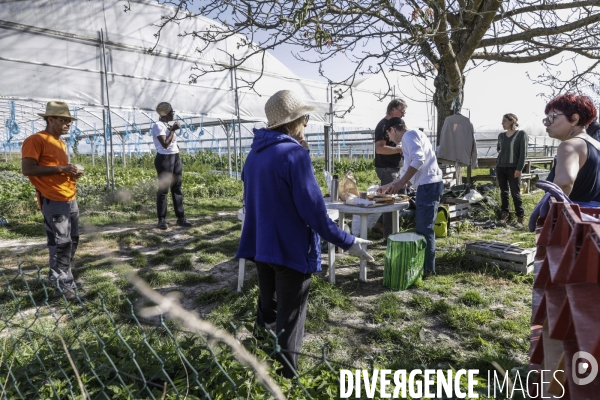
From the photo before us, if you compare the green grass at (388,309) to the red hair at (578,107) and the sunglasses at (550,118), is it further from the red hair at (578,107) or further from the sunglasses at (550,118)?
the red hair at (578,107)

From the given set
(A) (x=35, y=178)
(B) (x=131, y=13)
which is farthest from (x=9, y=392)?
(B) (x=131, y=13)

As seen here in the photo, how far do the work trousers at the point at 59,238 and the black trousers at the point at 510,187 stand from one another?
6.45 metres

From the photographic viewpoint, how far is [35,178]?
3.98 meters

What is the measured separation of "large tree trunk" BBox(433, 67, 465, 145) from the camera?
7.75 metres

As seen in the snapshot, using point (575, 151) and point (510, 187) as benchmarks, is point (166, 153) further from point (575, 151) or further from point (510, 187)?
point (510, 187)

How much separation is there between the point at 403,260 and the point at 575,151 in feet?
6.47

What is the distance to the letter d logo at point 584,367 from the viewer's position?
1.00 m

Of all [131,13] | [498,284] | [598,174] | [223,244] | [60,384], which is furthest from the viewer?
[131,13]

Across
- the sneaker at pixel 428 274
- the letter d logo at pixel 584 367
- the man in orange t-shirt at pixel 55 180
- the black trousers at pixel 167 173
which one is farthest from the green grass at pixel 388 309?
the black trousers at pixel 167 173

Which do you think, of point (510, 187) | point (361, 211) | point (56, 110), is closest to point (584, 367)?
point (361, 211)

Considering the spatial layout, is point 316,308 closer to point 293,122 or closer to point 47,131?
point 293,122

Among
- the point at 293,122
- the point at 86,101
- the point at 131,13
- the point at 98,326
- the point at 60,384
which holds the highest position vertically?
the point at 131,13

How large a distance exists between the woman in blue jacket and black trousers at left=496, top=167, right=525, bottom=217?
5577 millimetres

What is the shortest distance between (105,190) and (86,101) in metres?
2.14
